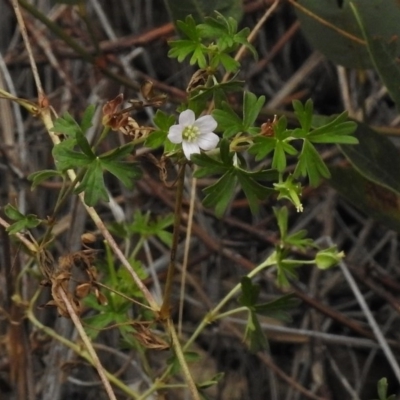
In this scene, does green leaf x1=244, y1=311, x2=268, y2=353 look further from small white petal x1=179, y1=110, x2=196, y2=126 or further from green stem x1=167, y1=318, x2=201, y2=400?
small white petal x1=179, y1=110, x2=196, y2=126

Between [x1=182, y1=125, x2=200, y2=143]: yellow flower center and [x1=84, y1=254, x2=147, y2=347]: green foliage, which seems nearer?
[x1=182, y1=125, x2=200, y2=143]: yellow flower center

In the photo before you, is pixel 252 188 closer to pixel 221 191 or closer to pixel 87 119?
pixel 221 191

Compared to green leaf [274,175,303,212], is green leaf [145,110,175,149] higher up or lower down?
higher up

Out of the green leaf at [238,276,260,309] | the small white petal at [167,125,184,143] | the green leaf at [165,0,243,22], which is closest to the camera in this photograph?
the small white petal at [167,125,184,143]

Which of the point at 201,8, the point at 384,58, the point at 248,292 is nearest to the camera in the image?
the point at 248,292

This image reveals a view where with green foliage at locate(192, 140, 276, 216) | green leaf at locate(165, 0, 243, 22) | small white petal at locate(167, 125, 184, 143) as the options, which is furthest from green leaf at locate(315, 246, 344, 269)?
green leaf at locate(165, 0, 243, 22)

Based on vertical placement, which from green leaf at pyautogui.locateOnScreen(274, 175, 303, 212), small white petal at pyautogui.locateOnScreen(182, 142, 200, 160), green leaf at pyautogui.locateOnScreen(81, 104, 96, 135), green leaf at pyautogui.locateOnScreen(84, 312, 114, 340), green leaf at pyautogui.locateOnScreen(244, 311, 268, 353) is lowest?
green leaf at pyautogui.locateOnScreen(244, 311, 268, 353)

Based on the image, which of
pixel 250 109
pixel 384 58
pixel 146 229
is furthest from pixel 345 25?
pixel 250 109

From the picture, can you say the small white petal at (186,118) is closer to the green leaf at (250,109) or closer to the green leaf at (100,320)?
the green leaf at (250,109)
